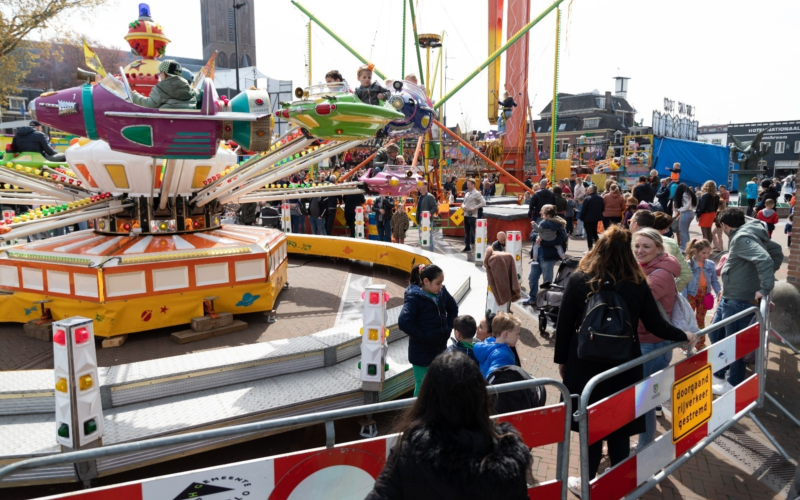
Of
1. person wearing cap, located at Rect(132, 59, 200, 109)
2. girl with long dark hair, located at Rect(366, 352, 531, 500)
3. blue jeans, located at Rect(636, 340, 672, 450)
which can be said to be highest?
person wearing cap, located at Rect(132, 59, 200, 109)

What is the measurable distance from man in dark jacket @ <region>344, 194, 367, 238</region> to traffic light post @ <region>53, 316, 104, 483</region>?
34.9 feet

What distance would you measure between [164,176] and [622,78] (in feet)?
229

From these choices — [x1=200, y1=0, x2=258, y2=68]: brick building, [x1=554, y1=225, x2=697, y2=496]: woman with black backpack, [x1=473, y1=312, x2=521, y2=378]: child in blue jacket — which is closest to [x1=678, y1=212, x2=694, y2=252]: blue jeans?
[x1=554, y1=225, x2=697, y2=496]: woman with black backpack

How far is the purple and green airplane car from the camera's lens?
593 cm

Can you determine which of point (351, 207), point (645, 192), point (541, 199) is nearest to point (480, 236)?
point (541, 199)

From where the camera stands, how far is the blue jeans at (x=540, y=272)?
8320 mm

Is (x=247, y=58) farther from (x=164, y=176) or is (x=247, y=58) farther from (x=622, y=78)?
(x=164, y=176)

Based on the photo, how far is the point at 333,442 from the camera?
2.59m

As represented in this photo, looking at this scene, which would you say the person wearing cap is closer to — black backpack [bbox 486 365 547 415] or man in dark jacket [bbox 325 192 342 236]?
black backpack [bbox 486 365 547 415]

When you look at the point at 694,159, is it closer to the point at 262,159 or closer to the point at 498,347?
the point at 262,159

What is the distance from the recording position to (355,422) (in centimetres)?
516

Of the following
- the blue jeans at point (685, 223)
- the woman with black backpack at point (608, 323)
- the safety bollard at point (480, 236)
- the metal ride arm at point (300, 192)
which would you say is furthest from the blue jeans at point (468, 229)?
the woman with black backpack at point (608, 323)

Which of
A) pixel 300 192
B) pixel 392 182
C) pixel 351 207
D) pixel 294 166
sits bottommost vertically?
pixel 351 207

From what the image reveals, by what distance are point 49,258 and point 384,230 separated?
25.4 ft
